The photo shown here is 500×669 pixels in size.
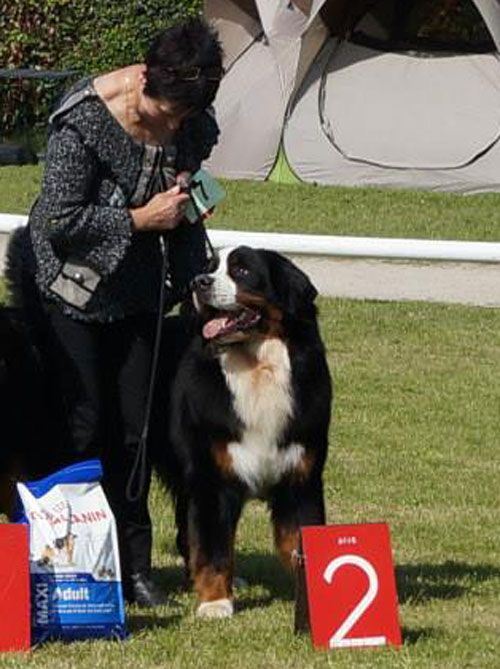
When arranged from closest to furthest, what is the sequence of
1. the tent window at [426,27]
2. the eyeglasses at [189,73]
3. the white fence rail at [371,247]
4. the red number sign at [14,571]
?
1. the red number sign at [14,571]
2. the eyeglasses at [189,73]
3. the white fence rail at [371,247]
4. the tent window at [426,27]

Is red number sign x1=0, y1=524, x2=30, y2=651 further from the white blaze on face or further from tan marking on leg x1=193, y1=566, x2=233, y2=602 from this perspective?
the white blaze on face

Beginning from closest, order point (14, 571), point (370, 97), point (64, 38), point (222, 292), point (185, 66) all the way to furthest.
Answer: point (14, 571) < point (185, 66) < point (222, 292) < point (370, 97) < point (64, 38)

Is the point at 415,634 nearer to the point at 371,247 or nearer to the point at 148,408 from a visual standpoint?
the point at 148,408

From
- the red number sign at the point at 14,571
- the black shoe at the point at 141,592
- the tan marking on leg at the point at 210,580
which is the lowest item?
the black shoe at the point at 141,592

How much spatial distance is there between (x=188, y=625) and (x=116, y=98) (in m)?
1.71

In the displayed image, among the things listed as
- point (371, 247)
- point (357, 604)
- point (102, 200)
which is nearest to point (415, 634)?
point (357, 604)

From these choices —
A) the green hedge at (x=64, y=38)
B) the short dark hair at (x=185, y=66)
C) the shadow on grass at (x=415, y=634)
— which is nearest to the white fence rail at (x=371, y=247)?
the short dark hair at (x=185, y=66)

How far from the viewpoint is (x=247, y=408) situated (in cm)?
620

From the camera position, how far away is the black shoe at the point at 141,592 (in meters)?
6.38

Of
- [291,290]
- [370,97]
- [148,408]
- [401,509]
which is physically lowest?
[370,97]

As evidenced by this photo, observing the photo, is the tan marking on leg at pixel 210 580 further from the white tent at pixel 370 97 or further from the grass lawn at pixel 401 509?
the white tent at pixel 370 97

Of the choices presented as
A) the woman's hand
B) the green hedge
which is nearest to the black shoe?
the woman's hand

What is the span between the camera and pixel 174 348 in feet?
21.1

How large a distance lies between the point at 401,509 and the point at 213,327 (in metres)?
1.99
